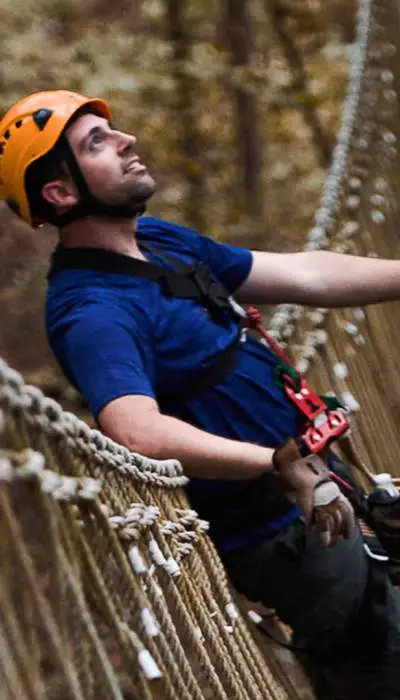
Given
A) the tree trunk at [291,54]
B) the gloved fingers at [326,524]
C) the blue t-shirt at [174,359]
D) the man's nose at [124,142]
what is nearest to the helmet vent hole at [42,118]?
the man's nose at [124,142]

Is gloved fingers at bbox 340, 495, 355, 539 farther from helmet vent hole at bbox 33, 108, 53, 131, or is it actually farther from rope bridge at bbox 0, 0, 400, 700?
helmet vent hole at bbox 33, 108, 53, 131

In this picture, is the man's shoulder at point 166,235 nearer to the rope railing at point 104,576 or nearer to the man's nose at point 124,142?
the man's nose at point 124,142

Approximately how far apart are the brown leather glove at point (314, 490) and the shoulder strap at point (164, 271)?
33 centimetres

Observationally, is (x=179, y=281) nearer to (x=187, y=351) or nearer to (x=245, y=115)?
(x=187, y=351)

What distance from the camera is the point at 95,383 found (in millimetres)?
1405

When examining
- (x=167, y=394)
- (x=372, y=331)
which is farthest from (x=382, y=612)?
(x=372, y=331)

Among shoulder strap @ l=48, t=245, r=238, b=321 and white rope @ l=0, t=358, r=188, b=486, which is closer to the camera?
white rope @ l=0, t=358, r=188, b=486

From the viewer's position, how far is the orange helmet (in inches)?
64.4

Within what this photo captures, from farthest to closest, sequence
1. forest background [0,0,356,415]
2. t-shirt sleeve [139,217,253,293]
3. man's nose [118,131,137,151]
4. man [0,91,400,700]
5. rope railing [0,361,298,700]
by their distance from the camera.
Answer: forest background [0,0,356,415], t-shirt sleeve [139,217,253,293], man's nose [118,131,137,151], man [0,91,400,700], rope railing [0,361,298,700]

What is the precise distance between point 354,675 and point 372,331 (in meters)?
0.96

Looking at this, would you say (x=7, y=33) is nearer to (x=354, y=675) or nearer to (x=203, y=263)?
(x=203, y=263)

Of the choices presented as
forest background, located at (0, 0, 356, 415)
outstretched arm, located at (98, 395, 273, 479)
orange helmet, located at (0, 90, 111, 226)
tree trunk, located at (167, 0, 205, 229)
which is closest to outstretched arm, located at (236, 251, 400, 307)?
orange helmet, located at (0, 90, 111, 226)

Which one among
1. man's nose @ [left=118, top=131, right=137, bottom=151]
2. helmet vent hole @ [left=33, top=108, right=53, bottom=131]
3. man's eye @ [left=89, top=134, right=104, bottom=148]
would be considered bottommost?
man's nose @ [left=118, top=131, right=137, bottom=151]

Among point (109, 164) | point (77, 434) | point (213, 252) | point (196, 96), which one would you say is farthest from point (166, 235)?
point (196, 96)
